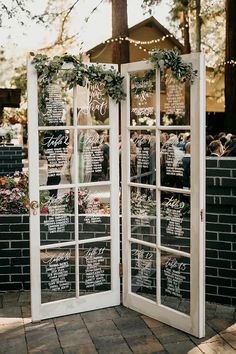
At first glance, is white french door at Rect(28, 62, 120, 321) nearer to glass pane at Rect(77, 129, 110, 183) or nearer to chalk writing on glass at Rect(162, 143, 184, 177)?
glass pane at Rect(77, 129, 110, 183)

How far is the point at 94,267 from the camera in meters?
4.98

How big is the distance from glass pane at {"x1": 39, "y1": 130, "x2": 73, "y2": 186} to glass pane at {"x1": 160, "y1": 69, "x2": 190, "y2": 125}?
0.83 m

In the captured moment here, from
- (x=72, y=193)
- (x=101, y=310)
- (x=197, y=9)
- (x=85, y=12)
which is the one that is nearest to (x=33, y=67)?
(x=72, y=193)

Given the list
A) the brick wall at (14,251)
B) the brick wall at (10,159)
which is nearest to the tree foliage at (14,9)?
the brick wall at (10,159)

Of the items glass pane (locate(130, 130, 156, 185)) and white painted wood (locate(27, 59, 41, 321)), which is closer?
white painted wood (locate(27, 59, 41, 321))

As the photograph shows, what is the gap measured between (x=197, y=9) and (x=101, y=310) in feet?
58.4

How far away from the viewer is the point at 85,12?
16422 mm

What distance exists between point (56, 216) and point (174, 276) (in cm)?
113

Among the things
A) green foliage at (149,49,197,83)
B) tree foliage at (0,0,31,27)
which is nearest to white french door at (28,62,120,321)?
green foliage at (149,49,197,83)

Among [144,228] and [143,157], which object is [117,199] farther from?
[143,157]

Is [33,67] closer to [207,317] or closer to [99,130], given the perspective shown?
[99,130]

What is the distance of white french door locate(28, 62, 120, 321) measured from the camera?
4.55 m

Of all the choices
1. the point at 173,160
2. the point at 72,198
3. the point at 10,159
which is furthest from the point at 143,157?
the point at 10,159

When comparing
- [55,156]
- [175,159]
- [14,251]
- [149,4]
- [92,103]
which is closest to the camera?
[175,159]
